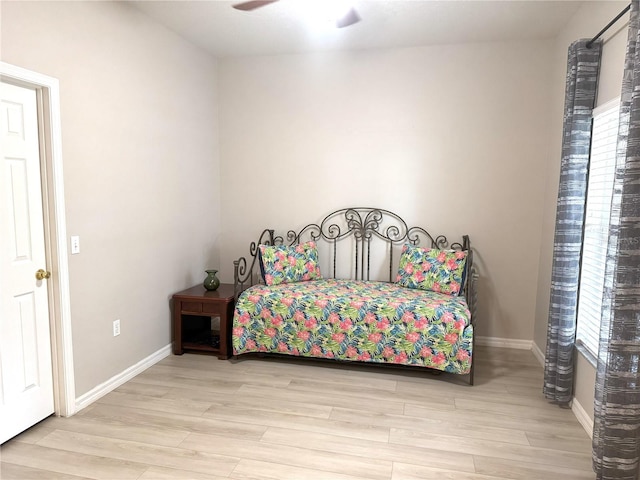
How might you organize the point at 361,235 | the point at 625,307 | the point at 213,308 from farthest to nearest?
the point at 361,235, the point at 213,308, the point at 625,307

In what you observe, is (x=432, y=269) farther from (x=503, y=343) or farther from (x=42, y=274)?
(x=42, y=274)

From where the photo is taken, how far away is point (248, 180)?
4461 millimetres

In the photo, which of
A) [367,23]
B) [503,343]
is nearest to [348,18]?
[367,23]

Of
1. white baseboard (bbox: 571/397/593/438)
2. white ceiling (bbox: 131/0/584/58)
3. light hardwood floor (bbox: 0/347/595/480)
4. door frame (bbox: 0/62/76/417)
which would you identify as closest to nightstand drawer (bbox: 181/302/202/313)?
light hardwood floor (bbox: 0/347/595/480)

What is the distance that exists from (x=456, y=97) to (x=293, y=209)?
6.06 ft

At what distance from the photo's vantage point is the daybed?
3.24m

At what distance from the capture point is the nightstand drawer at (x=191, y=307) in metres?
3.70

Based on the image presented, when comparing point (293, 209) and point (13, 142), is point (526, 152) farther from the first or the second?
point (13, 142)

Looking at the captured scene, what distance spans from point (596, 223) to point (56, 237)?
129 inches

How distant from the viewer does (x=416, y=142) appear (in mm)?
4035

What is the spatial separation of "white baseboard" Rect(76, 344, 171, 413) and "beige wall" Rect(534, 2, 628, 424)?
122 inches

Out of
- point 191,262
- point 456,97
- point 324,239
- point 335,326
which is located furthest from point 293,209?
point 456,97

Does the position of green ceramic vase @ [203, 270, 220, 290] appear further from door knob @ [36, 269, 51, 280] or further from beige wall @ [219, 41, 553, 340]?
door knob @ [36, 269, 51, 280]

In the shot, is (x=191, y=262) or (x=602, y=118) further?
(x=191, y=262)
